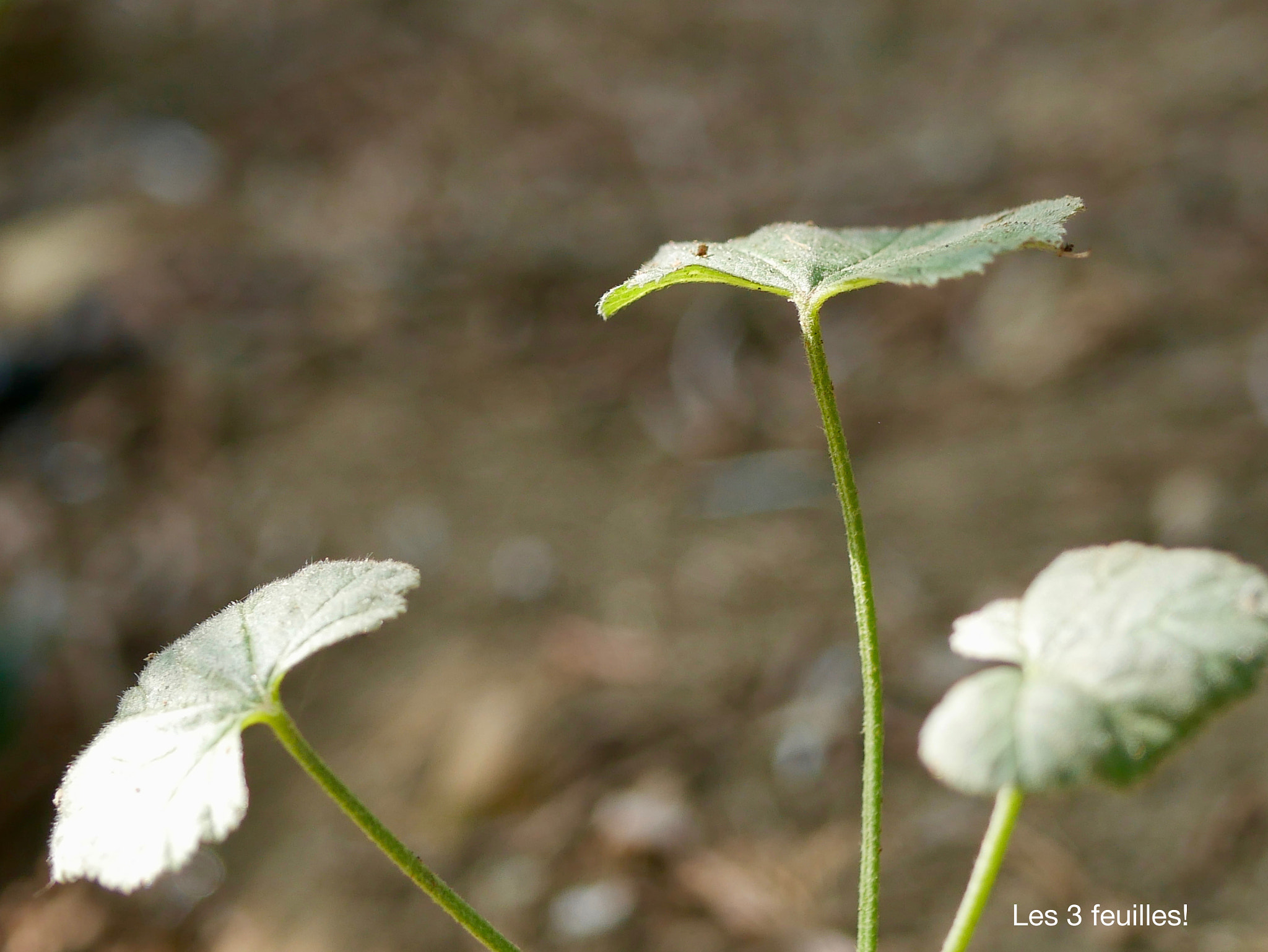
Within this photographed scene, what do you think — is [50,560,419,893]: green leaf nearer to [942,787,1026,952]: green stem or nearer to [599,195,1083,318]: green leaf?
[599,195,1083,318]: green leaf

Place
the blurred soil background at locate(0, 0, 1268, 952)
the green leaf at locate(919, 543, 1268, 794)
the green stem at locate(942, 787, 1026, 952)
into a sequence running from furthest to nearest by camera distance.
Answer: the blurred soil background at locate(0, 0, 1268, 952) → the green stem at locate(942, 787, 1026, 952) → the green leaf at locate(919, 543, 1268, 794)

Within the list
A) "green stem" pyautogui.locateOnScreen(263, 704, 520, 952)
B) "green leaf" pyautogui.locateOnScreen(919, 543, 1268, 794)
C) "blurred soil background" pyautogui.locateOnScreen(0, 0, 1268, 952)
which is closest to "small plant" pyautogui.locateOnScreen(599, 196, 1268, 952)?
"green leaf" pyautogui.locateOnScreen(919, 543, 1268, 794)

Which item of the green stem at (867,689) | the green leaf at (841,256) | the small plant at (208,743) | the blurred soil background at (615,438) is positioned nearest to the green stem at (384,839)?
the small plant at (208,743)

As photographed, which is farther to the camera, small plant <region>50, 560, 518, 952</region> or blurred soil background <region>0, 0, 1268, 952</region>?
blurred soil background <region>0, 0, 1268, 952</region>

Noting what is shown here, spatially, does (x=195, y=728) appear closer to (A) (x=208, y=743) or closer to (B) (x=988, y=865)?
(A) (x=208, y=743)

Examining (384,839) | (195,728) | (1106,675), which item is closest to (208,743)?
(195,728)

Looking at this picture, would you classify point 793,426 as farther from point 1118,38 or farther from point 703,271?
point 1118,38

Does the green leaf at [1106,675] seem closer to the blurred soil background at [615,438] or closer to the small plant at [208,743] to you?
the small plant at [208,743]
